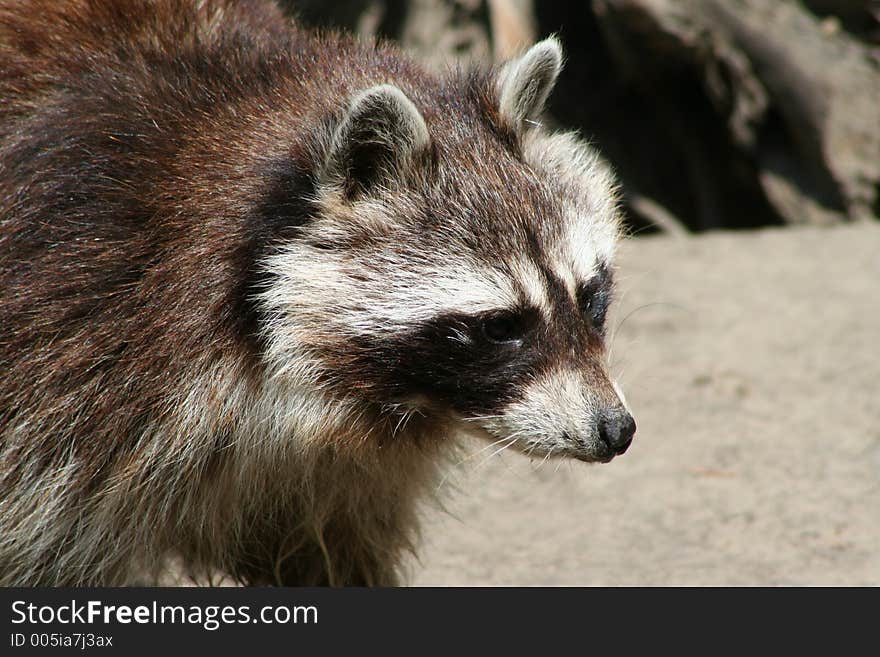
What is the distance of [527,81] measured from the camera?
4422 millimetres

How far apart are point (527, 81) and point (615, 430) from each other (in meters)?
1.37

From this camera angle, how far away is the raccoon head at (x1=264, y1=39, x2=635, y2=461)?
12.9 ft

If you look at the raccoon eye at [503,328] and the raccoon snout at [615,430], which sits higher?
the raccoon eye at [503,328]

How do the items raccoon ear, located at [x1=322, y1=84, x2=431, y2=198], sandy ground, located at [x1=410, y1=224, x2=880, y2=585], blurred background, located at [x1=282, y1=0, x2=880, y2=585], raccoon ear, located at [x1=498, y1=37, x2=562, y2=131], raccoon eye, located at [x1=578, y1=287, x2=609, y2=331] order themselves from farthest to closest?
blurred background, located at [x1=282, y1=0, x2=880, y2=585], sandy ground, located at [x1=410, y1=224, x2=880, y2=585], raccoon ear, located at [x1=498, y1=37, x2=562, y2=131], raccoon eye, located at [x1=578, y1=287, x2=609, y2=331], raccoon ear, located at [x1=322, y1=84, x2=431, y2=198]

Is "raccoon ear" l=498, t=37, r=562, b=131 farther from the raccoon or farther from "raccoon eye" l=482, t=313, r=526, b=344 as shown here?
"raccoon eye" l=482, t=313, r=526, b=344

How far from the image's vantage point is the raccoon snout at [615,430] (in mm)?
3887

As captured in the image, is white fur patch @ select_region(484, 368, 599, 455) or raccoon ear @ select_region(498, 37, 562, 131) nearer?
white fur patch @ select_region(484, 368, 599, 455)

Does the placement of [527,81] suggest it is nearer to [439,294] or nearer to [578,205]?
[578,205]

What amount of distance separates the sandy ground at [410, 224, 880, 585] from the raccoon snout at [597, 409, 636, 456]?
0.74 metres

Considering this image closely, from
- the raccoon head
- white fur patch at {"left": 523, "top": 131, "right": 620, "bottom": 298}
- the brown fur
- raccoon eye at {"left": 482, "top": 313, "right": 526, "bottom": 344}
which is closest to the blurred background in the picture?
white fur patch at {"left": 523, "top": 131, "right": 620, "bottom": 298}

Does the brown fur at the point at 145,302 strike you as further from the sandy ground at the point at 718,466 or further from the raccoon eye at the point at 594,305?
the sandy ground at the point at 718,466

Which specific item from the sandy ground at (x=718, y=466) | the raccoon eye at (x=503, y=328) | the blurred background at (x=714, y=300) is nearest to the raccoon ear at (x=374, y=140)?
the raccoon eye at (x=503, y=328)

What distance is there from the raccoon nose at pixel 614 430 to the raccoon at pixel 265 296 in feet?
0.03

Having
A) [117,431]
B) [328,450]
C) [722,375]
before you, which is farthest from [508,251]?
[722,375]
